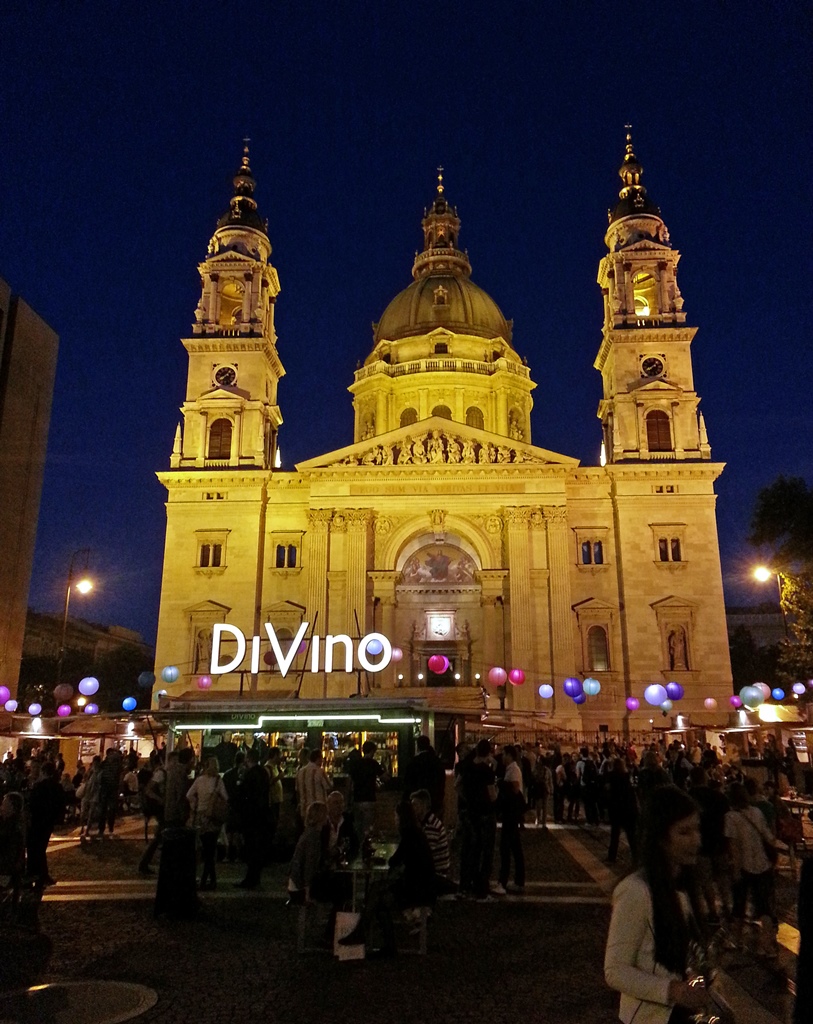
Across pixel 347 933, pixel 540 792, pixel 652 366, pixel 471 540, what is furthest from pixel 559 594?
pixel 347 933

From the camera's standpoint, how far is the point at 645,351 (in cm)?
5125

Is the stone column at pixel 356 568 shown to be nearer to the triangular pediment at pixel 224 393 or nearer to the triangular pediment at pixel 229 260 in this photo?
the triangular pediment at pixel 224 393

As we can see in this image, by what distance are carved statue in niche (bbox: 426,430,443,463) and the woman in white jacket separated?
4431 cm

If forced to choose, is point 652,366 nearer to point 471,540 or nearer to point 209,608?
point 471,540

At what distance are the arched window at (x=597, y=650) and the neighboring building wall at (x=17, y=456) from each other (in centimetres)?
2820

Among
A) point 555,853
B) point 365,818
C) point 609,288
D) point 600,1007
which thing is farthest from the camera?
point 609,288

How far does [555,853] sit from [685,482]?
109 ft

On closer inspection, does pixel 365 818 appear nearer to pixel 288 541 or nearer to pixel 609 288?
pixel 288 541

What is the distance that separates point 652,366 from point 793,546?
62.6 ft

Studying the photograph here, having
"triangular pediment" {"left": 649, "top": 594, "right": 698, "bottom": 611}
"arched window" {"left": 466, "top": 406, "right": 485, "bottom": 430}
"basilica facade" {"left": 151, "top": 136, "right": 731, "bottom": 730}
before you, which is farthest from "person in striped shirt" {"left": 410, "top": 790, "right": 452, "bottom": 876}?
"arched window" {"left": 466, "top": 406, "right": 485, "bottom": 430}

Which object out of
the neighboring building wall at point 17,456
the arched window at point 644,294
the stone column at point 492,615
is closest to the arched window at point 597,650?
the stone column at point 492,615

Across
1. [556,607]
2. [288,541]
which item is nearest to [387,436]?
[288,541]

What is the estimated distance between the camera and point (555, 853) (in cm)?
1825

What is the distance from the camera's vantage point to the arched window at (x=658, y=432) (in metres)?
49.7
